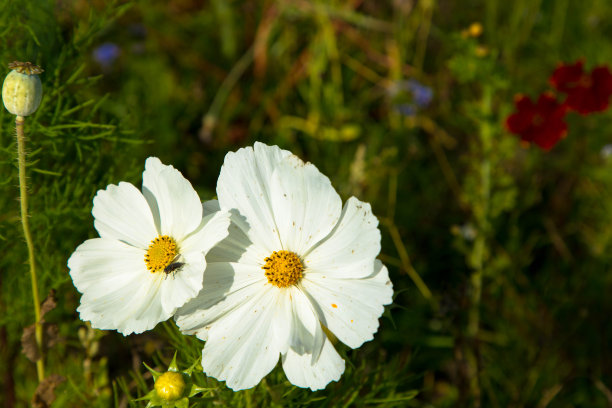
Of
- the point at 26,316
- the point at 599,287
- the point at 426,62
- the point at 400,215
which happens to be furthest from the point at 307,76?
the point at 26,316

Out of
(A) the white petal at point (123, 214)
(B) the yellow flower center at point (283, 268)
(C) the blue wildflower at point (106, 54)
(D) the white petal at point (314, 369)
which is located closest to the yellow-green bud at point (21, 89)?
(A) the white petal at point (123, 214)

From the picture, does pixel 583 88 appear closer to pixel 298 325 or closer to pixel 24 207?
pixel 298 325

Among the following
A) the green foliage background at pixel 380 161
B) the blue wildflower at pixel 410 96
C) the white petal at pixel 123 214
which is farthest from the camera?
the blue wildflower at pixel 410 96

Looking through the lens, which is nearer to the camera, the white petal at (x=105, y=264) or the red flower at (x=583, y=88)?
the white petal at (x=105, y=264)

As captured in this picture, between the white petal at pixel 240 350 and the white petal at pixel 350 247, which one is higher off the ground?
the white petal at pixel 350 247

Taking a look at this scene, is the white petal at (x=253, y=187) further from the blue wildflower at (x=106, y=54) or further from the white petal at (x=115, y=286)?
the blue wildflower at (x=106, y=54)

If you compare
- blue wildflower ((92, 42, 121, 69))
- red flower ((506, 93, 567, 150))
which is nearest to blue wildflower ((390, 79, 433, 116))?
red flower ((506, 93, 567, 150))

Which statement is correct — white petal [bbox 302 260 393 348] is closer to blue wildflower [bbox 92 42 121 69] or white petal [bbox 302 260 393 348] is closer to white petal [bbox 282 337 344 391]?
white petal [bbox 282 337 344 391]

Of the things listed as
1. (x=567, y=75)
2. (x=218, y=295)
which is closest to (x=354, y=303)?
(x=218, y=295)
